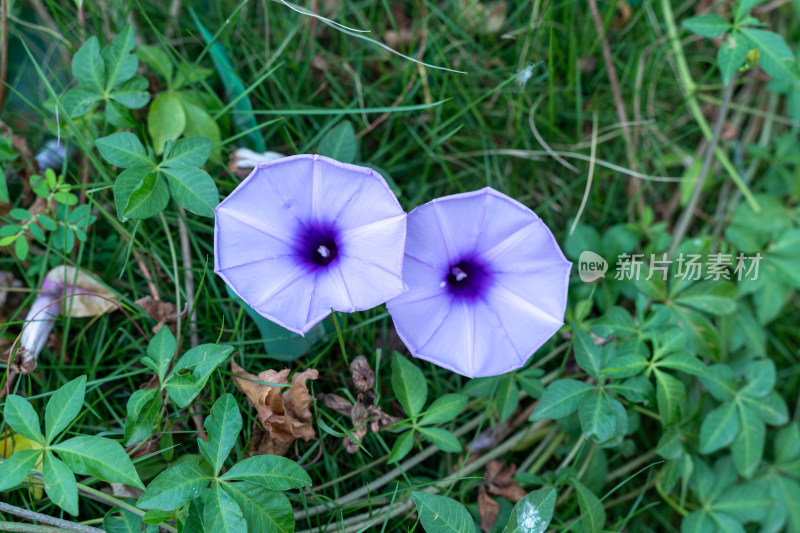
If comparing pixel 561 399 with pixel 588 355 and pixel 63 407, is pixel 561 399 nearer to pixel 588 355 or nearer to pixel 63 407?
pixel 588 355

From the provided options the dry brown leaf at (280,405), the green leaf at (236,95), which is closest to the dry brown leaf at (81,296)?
the dry brown leaf at (280,405)

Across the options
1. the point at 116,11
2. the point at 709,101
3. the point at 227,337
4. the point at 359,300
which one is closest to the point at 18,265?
the point at 227,337

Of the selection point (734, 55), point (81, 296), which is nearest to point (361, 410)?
point (81, 296)

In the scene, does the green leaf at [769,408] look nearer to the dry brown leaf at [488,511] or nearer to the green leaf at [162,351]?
the dry brown leaf at [488,511]

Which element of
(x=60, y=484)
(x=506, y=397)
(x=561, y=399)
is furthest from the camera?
(x=506, y=397)

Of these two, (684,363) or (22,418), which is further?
(684,363)

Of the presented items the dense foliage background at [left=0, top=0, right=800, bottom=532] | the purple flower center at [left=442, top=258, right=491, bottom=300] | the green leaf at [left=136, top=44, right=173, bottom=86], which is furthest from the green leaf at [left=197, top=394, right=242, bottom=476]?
the green leaf at [left=136, top=44, right=173, bottom=86]

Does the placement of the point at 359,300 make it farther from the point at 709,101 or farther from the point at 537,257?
the point at 709,101
